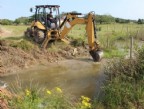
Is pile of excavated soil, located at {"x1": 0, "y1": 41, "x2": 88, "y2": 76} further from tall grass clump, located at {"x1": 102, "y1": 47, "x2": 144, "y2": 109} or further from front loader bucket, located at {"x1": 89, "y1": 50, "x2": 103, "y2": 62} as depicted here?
tall grass clump, located at {"x1": 102, "y1": 47, "x2": 144, "y2": 109}

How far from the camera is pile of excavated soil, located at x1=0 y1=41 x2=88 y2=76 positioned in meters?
17.7

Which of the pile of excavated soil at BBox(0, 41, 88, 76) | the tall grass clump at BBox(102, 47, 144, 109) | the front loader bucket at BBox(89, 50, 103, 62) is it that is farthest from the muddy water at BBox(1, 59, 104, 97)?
the tall grass clump at BBox(102, 47, 144, 109)

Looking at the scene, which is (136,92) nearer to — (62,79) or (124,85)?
(124,85)

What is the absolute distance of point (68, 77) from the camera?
52.5ft

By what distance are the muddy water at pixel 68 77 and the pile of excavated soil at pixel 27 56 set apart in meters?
0.59

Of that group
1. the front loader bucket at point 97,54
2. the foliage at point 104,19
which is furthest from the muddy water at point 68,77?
the foliage at point 104,19

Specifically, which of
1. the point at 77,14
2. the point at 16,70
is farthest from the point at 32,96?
the point at 77,14

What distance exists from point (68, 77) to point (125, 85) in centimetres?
560

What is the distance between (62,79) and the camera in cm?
1556

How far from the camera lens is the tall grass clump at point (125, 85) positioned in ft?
33.6

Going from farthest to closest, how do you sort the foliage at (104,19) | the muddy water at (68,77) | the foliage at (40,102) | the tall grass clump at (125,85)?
the foliage at (104,19)
the muddy water at (68,77)
the tall grass clump at (125,85)
the foliage at (40,102)

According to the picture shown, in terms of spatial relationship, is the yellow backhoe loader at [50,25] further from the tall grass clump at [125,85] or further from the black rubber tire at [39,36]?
the tall grass clump at [125,85]

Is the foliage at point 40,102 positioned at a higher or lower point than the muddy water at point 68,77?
higher

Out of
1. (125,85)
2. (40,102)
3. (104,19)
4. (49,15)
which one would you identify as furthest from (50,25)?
(104,19)
